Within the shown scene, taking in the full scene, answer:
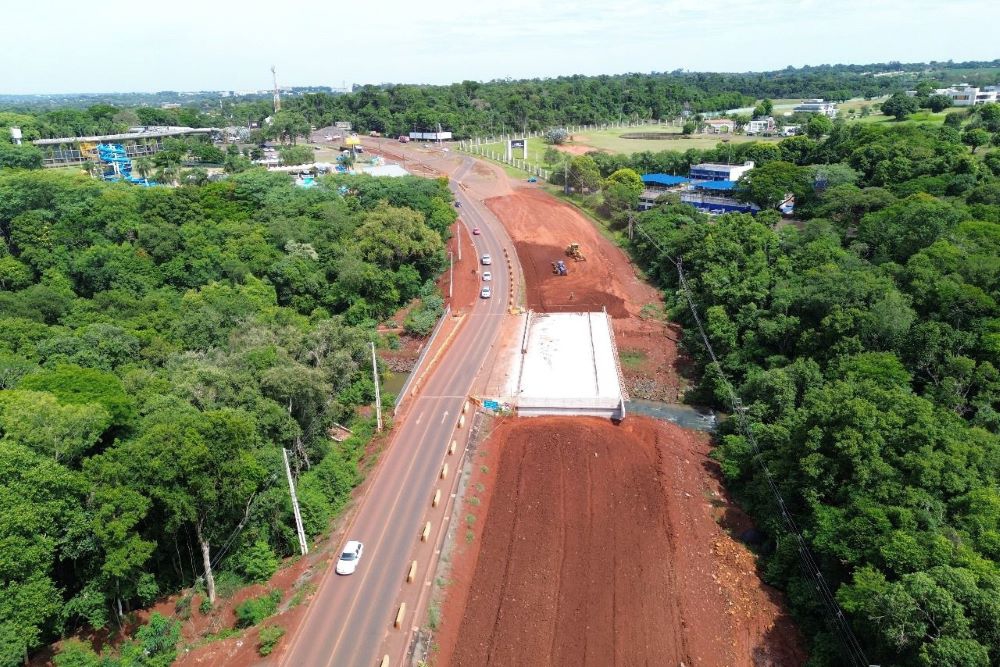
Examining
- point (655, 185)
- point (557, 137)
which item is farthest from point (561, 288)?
point (557, 137)

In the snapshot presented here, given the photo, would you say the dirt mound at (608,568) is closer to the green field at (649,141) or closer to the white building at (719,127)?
the green field at (649,141)

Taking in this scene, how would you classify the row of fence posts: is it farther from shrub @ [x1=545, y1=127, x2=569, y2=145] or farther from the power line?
the power line

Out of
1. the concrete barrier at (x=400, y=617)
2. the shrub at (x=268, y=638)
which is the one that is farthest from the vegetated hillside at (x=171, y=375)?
the concrete barrier at (x=400, y=617)

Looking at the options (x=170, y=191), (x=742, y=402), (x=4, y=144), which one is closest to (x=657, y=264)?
(x=742, y=402)

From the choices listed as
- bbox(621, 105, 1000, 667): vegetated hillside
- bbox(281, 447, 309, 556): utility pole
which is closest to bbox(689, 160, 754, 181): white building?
bbox(621, 105, 1000, 667): vegetated hillside

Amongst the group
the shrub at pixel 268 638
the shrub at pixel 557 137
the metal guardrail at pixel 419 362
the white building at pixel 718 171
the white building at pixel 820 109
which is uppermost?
the white building at pixel 820 109

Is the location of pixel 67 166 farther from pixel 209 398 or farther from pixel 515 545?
pixel 515 545
